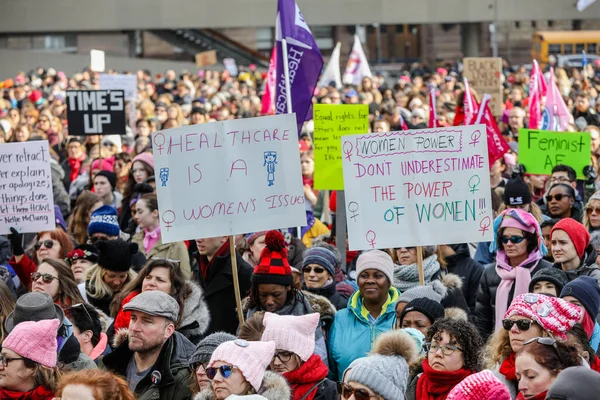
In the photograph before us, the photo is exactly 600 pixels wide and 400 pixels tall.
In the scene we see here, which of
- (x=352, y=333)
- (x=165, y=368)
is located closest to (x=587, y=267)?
(x=352, y=333)

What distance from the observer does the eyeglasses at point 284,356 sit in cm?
527

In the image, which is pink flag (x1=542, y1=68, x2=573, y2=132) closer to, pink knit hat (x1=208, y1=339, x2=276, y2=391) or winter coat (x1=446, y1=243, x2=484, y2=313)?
winter coat (x1=446, y1=243, x2=484, y2=313)

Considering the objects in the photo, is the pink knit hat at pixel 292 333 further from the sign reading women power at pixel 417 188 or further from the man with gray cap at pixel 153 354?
the sign reading women power at pixel 417 188

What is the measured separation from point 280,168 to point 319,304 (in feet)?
3.00

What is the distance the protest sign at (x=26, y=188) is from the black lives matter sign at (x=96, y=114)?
417cm

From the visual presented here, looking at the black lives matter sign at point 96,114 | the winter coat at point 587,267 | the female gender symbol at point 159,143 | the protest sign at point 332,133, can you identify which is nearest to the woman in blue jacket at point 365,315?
the winter coat at point 587,267

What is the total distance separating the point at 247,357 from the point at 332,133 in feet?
18.1

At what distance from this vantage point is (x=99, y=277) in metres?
7.29

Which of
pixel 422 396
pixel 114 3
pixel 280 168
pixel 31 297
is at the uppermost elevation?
pixel 114 3

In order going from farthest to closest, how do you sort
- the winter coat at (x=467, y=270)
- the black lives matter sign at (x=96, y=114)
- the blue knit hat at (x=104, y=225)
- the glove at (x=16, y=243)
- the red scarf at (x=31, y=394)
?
1. the black lives matter sign at (x=96, y=114)
2. the blue knit hat at (x=104, y=225)
3. the glove at (x=16, y=243)
4. the winter coat at (x=467, y=270)
5. the red scarf at (x=31, y=394)

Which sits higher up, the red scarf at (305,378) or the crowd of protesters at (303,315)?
the crowd of protesters at (303,315)

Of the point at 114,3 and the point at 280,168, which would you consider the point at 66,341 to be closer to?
the point at 280,168

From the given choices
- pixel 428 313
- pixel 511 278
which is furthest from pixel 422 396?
pixel 511 278

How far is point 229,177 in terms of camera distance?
22.7 feet
